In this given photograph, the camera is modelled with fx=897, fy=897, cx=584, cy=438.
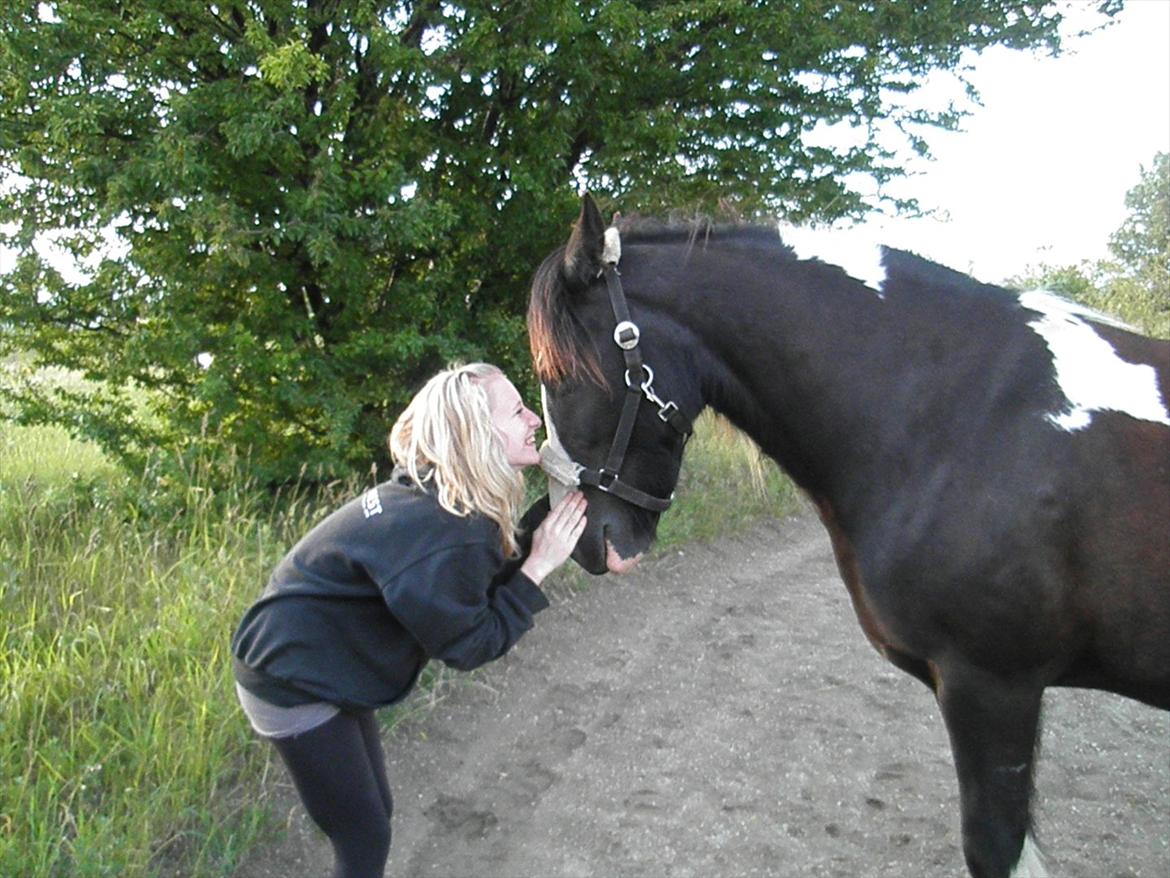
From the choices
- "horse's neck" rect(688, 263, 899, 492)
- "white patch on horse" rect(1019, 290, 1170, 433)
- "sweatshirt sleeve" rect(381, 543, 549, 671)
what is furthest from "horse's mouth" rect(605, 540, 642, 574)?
"white patch on horse" rect(1019, 290, 1170, 433)

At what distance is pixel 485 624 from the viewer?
209 centimetres

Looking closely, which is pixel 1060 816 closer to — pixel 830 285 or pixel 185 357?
pixel 830 285

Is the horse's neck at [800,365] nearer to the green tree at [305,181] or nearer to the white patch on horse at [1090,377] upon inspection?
the white patch on horse at [1090,377]

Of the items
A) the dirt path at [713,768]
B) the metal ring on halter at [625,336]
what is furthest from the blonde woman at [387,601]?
the dirt path at [713,768]

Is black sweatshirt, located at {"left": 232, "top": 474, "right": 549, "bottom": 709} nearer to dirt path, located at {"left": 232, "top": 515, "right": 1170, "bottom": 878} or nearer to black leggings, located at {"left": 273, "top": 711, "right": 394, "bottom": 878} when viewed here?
black leggings, located at {"left": 273, "top": 711, "right": 394, "bottom": 878}

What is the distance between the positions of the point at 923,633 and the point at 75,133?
4.17 m

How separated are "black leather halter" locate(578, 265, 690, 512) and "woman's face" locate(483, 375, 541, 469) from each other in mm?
186

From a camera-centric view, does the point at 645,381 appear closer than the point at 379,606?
No

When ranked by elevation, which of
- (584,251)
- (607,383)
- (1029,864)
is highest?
(584,251)

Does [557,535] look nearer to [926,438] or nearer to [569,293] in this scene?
[569,293]

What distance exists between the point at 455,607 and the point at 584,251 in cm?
104

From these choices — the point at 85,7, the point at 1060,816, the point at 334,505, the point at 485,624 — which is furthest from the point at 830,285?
the point at 85,7

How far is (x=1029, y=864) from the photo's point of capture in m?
2.38

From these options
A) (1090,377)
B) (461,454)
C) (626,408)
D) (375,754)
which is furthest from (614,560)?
(1090,377)
